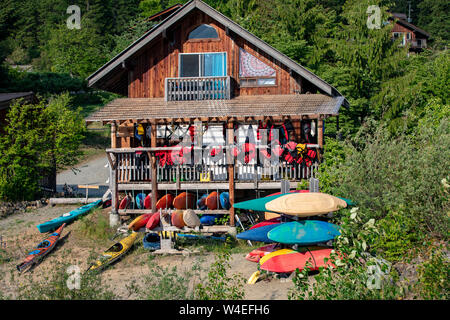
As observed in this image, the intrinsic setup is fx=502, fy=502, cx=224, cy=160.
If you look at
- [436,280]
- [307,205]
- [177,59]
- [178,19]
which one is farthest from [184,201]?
[436,280]

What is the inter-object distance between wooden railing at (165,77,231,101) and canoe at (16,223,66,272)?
6.99 meters

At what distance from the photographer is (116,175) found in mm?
18734

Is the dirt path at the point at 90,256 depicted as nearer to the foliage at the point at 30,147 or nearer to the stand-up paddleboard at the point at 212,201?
the foliage at the point at 30,147

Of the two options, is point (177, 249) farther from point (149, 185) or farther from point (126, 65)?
point (126, 65)

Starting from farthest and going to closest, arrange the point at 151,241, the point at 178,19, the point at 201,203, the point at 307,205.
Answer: the point at 178,19 < the point at 201,203 < the point at 151,241 < the point at 307,205

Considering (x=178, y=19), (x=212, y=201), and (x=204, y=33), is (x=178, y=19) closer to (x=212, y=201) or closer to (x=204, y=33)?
(x=204, y=33)

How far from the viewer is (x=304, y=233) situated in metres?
12.7

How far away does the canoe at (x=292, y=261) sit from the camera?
1253 centimetres

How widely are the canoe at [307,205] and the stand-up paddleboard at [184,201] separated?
6517 millimetres

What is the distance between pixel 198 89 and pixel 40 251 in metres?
8.79

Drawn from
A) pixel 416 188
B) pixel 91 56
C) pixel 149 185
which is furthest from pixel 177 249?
pixel 91 56

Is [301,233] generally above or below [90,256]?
above
